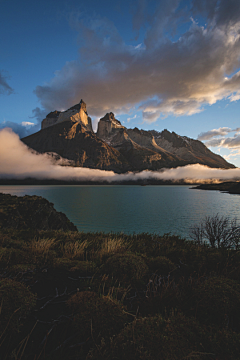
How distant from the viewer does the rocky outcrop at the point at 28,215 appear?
17984mm

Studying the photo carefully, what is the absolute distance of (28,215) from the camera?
20.1 metres

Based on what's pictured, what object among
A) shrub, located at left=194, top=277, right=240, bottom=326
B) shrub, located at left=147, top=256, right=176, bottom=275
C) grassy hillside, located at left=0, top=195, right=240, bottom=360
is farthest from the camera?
shrub, located at left=147, top=256, right=176, bottom=275

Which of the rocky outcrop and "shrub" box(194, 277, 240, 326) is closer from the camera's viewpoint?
"shrub" box(194, 277, 240, 326)

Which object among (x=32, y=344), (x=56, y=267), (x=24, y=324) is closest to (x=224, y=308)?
(x=32, y=344)

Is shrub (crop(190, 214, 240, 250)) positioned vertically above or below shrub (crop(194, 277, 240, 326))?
below

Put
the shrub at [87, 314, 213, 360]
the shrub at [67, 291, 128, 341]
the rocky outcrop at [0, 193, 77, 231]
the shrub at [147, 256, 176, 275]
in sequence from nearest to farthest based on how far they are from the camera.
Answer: the shrub at [87, 314, 213, 360]
the shrub at [67, 291, 128, 341]
the shrub at [147, 256, 176, 275]
the rocky outcrop at [0, 193, 77, 231]

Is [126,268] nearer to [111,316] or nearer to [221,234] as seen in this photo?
[111,316]

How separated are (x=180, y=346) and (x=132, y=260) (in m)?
3.67

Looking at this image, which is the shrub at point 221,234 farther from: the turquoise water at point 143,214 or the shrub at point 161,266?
the turquoise water at point 143,214

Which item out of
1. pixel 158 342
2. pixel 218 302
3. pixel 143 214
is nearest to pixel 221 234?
pixel 218 302

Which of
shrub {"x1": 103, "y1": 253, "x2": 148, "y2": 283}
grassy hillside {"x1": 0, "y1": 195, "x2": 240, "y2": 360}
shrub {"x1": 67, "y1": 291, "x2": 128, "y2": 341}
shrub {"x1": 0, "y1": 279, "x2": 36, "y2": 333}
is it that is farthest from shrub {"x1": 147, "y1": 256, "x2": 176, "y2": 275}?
shrub {"x1": 0, "y1": 279, "x2": 36, "y2": 333}

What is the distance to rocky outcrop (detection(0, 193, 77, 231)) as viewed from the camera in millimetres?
17984

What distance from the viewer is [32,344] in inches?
111

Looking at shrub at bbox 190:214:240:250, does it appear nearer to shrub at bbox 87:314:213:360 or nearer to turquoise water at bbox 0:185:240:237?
shrub at bbox 87:314:213:360
